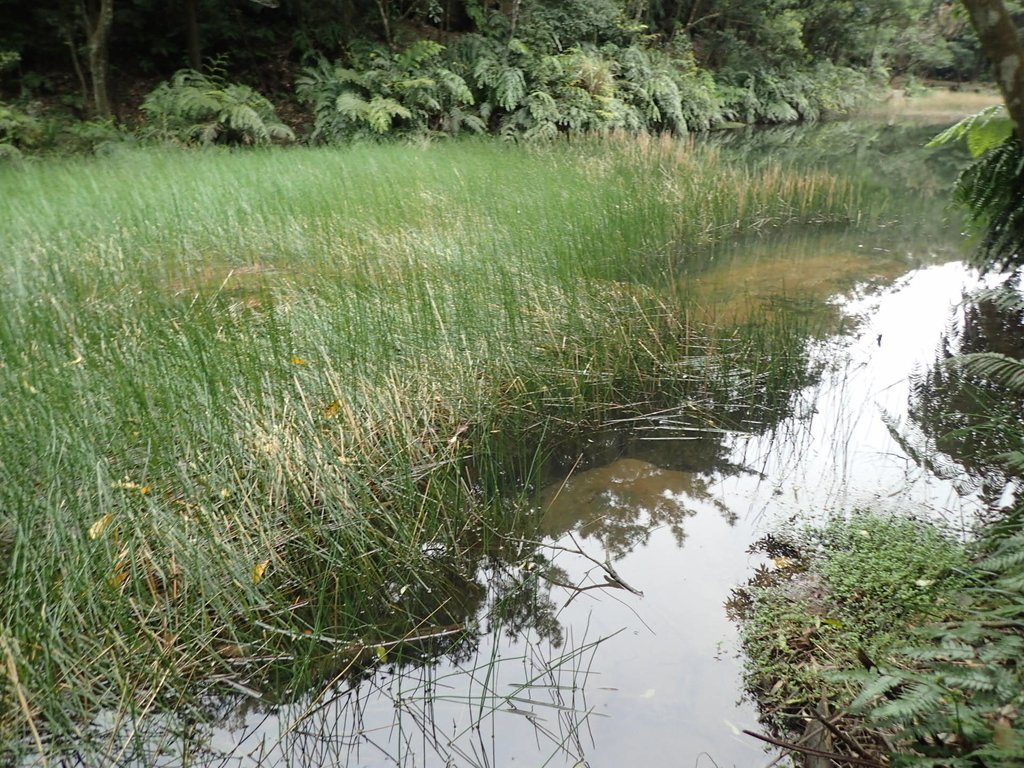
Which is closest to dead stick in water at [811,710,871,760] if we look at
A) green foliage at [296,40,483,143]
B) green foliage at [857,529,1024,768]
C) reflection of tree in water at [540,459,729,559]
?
green foliage at [857,529,1024,768]

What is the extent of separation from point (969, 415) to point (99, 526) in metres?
3.24

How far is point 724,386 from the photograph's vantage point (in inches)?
124

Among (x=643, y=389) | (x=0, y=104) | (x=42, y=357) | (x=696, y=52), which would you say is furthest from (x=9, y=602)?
(x=696, y=52)

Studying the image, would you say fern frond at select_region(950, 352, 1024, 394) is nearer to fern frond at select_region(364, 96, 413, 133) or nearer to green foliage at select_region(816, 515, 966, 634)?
green foliage at select_region(816, 515, 966, 634)

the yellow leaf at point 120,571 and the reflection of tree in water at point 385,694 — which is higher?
the yellow leaf at point 120,571

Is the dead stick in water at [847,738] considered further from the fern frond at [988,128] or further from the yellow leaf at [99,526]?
the fern frond at [988,128]

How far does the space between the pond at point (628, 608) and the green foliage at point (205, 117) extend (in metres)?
6.58

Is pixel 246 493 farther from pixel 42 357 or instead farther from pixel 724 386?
pixel 724 386

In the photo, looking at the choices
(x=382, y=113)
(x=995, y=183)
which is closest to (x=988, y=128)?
(x=995, y=183)

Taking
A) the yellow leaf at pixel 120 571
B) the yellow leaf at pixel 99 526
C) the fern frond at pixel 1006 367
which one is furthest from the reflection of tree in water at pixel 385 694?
the fern frond at pixel 1006 367

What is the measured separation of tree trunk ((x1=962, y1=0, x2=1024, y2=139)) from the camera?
1901 millimetres

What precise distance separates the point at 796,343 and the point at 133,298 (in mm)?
3136

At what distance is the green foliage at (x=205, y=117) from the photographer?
26.2ft

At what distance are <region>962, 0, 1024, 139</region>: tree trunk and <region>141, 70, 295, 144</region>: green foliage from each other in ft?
25.0
